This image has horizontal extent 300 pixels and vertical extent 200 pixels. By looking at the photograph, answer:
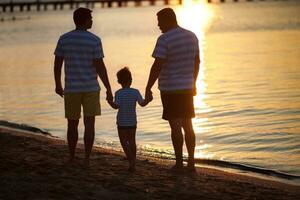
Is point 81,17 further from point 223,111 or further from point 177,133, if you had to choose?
point 223,111

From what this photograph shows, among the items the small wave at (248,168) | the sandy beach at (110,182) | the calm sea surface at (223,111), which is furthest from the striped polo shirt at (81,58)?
the calm sea surface at (223,111)

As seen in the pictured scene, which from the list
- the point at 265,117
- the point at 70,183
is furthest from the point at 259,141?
the point at 70,183

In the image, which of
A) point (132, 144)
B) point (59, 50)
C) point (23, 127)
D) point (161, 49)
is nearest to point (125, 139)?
point (132, 144)

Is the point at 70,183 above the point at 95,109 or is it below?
below

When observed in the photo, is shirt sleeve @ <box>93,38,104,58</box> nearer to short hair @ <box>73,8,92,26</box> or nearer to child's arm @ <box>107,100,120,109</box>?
short hair @ <box>73,8,92,26</box>

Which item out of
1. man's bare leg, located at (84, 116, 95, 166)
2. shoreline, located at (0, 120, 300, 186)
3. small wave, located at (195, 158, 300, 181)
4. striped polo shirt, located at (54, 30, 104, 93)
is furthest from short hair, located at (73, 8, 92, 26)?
small wave, located at (195, 158, 300, 181)

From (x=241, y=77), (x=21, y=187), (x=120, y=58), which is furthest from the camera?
(x=120, y=58)

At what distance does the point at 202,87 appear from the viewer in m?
21.9

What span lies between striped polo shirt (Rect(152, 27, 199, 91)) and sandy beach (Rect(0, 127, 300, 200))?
1.13 m

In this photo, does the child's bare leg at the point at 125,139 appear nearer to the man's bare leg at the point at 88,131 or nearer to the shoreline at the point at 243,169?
the man's bare leg at the point at 88,131

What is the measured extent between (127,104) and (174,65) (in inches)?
28.5

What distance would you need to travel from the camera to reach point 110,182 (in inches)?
297

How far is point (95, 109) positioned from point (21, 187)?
57.8 inches

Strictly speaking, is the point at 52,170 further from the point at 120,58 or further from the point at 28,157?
the point at 120,58
